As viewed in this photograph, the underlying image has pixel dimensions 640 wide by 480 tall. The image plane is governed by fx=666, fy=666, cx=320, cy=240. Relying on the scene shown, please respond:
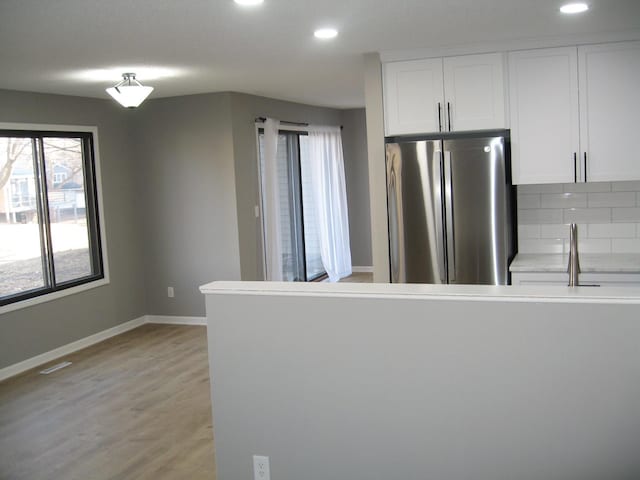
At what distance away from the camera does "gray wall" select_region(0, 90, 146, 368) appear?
5586 mm

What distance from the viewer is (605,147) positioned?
14.3 ft

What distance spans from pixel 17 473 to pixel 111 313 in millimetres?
3075

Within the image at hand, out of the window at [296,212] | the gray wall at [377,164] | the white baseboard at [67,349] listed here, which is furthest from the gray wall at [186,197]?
the gray wall at [377,164]

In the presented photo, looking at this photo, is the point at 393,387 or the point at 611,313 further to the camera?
the point at 393,387

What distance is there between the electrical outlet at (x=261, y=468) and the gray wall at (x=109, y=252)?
11.0 ft

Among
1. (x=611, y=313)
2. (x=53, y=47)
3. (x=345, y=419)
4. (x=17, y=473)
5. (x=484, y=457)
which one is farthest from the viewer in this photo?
(x=53, y=47)

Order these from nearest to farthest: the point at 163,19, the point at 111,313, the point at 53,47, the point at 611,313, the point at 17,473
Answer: the point at 611,313 → the point at 163,19 → the point at 17,473 → the point at 53,47 → the point at 111,313

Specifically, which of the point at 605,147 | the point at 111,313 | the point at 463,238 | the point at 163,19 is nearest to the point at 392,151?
the point at 463,238

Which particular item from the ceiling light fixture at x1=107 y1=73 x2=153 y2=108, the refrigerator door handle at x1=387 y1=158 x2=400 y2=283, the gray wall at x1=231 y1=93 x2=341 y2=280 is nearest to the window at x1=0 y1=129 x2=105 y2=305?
the gray wall at x1=231 y1=93 x2=341 y2=280

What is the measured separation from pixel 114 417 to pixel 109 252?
2563 mm

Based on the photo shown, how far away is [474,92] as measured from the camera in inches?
176

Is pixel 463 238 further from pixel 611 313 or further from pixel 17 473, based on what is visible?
pixel 17 473

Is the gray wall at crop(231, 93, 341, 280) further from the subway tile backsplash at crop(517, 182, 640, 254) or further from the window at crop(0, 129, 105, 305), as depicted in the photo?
the subway tile backsplash at crop(517, 182, 640, 254)

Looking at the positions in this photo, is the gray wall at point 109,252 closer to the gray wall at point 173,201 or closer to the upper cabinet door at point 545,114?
the gray wall at point 173,201
